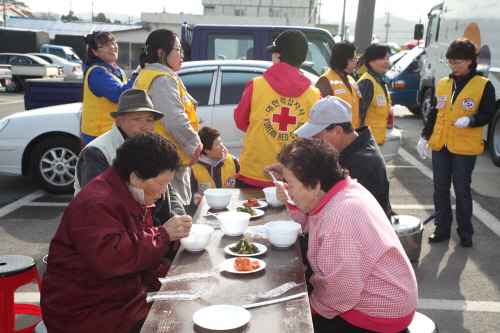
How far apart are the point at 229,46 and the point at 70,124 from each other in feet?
10.7

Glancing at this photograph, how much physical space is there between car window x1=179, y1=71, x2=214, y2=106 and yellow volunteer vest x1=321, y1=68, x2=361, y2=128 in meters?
1.84

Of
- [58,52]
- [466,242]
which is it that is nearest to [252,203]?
[466,242]

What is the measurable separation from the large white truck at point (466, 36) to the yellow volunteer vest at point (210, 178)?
5.58 meters

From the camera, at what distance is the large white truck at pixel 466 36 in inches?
334

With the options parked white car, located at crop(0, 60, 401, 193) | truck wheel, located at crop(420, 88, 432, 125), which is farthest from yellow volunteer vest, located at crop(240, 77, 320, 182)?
truck wheel, located at crop(420, 88, 432, 125)

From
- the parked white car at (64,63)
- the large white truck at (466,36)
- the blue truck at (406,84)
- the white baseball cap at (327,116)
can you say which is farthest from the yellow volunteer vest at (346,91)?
the parked white car at (64,63)

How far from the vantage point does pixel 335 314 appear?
2410 mm

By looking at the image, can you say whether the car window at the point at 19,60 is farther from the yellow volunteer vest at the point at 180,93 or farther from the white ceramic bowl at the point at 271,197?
the white ceramic bowl at the point at 271,197

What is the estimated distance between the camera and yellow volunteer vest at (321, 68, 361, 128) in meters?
5.41

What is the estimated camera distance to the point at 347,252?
2201 millimetres

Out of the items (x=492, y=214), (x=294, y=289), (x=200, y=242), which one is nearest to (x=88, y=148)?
(x=200, y=242)

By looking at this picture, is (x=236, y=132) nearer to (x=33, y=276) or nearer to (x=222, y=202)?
(x=222, y=202)

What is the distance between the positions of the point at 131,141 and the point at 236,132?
428 centimetres

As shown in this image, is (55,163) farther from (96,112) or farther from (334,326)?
(334,326)
